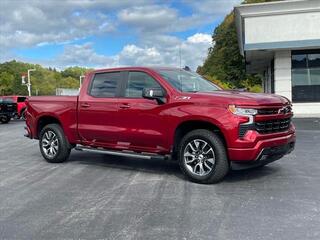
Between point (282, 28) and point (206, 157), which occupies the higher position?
point (282, 28)

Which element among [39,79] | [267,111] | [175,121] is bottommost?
[175,121]

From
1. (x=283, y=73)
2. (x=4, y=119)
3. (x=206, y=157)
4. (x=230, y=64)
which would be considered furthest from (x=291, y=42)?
(x=230, y=64)

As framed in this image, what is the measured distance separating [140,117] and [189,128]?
0.92m

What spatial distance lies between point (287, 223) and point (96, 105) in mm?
4651

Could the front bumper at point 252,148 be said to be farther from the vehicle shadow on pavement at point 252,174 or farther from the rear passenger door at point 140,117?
the rear passenger door at point 140,117

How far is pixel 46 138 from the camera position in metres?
9.91

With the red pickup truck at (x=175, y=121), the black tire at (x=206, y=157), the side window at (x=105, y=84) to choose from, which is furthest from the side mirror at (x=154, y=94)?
the side window at (x=105, y=84)

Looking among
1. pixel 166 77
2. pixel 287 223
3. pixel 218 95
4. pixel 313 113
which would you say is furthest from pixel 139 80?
pixel 313 113

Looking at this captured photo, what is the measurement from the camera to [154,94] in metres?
7.58

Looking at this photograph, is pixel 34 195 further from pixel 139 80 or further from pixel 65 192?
pixel 139 80

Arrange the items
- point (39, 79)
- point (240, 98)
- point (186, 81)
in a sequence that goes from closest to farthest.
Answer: point (240, 98), point (186, 81), point (39, 79)

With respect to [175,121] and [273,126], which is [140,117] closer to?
[175,121]

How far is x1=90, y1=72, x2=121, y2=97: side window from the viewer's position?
867 cm

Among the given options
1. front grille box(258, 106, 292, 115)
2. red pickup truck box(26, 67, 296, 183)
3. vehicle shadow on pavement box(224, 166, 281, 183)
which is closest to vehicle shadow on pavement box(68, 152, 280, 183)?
vehicle shadow on pavement box(224, 166, 281, 183)
